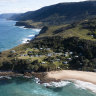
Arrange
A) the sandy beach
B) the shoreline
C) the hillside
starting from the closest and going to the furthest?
the shoreline → the sandy beach → the hillside

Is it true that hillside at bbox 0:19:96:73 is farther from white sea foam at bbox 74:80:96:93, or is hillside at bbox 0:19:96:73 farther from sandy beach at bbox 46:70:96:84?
white sea foam at bbox 74:80:96:93

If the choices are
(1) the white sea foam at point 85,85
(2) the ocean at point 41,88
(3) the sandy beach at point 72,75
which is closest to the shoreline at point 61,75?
(3) the sandy beach at point 72,75

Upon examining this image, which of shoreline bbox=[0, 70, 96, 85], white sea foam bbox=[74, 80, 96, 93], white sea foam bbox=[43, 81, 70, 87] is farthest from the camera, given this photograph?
shoreline bbox=[0, 70, 96, 85]

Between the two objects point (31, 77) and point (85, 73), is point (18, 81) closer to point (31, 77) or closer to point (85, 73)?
point (31, 77)

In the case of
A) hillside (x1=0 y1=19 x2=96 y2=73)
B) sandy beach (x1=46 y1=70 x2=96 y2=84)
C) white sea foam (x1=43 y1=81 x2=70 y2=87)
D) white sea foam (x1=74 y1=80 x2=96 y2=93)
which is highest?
hillside (x1=0 y1=19 x2=96 y2=73)

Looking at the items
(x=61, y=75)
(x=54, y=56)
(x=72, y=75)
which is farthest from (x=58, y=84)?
(x=54, y=56)

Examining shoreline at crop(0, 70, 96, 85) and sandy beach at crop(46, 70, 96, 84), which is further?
sandy beach at crop(46, 70, 96, 84)

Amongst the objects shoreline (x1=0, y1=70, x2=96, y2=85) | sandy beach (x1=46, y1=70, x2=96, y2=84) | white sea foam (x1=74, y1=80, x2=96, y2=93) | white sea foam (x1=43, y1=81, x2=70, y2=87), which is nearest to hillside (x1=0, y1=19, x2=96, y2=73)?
shoreline (x1=0, y1=70, x2=96, y2=85)

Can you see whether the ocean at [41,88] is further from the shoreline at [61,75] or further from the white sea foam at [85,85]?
the shoreline at [61,75]
